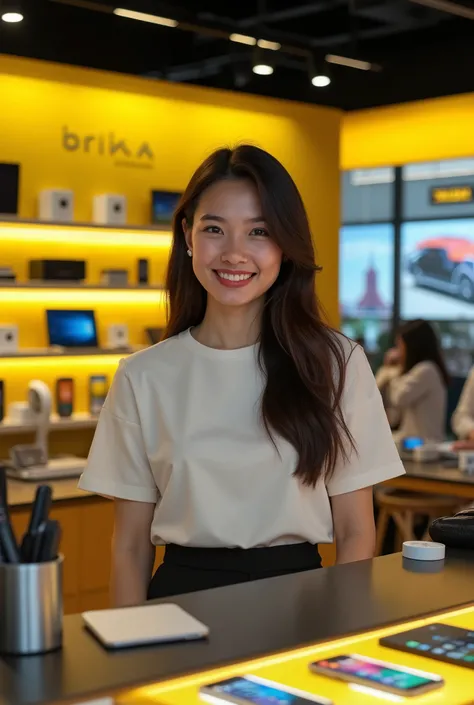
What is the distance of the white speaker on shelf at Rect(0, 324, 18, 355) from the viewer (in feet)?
18.5

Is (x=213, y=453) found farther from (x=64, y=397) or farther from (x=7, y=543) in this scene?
(x=64, y=397)

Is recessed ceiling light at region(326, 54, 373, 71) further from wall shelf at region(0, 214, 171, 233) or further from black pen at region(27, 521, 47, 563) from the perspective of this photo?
black pen at region(27, 521, 47, 563)

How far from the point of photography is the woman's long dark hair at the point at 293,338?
85.5 inches

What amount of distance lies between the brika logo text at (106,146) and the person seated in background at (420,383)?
6.98 ft

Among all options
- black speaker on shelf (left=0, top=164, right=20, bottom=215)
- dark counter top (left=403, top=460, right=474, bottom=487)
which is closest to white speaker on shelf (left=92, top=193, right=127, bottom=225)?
black speaker on shelf (left=0, top=164, right=20, bottom=215)

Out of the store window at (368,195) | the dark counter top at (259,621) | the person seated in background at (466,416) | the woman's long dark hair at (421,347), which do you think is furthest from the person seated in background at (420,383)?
the dark counter top at (259,621)

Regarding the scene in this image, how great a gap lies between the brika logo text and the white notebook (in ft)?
15.4

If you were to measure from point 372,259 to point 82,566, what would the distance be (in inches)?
258

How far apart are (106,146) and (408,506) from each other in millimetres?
2689

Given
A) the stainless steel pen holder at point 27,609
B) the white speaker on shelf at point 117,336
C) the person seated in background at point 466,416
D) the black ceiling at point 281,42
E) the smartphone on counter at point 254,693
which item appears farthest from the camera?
the person seated in background at point 466,416

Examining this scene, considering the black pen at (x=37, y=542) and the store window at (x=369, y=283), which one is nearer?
the black pen at (x=37, y=542)

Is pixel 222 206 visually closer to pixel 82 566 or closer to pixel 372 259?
pixel 82 566

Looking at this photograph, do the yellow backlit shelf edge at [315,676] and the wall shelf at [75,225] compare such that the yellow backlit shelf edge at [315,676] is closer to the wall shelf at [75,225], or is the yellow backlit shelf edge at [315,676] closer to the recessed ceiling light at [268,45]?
the wall shelf at [75,225]

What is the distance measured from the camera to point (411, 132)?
899cm
